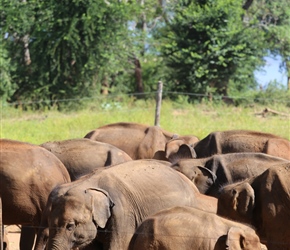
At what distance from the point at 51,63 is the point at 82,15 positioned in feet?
6.14

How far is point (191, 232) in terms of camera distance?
7.73 metres

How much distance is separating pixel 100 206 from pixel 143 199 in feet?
2.43

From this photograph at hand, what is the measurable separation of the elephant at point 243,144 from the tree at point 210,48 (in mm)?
14491

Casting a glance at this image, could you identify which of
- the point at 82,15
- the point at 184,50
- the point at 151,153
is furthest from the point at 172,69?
the point at 151,153

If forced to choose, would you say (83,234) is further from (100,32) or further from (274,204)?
(100,32)

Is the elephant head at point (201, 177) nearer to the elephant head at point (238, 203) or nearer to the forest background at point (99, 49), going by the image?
the elephant head at point (238, 203)

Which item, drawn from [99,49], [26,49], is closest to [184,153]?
[99,49]

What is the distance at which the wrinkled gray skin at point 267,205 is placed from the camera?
30.2ft

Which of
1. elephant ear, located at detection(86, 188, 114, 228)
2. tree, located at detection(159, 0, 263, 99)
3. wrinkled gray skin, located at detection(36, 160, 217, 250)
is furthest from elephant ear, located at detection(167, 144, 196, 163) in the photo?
tree, located at detection(159, 0, 263, 99)

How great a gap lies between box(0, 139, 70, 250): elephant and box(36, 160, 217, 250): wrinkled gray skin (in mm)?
1243

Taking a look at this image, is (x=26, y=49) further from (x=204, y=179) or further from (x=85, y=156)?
(x=204, y=179)

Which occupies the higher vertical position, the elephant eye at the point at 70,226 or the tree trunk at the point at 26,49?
the tree trunk at the point at 26,49

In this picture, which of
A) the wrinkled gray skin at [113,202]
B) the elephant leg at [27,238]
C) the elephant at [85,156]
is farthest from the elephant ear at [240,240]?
the elephant at [85,156]

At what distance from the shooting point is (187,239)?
7.72 m
